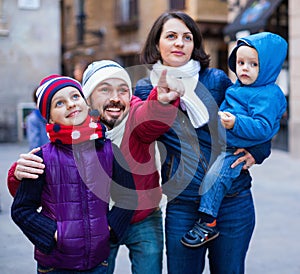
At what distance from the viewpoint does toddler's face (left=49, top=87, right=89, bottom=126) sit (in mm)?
2471

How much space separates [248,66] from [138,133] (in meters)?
0.64

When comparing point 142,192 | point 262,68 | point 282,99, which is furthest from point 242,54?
point 142,192

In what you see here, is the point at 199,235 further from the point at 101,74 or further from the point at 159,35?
the point at 159,35

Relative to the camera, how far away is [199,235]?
264 centimetres

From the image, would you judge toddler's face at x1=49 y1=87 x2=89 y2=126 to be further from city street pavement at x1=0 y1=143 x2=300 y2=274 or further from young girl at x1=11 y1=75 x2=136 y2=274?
city street pavement at x1=0 y1=143 x2=300 y2=274

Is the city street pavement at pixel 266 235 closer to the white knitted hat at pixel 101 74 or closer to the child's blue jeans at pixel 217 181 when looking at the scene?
the child's blue jeans at pixel 217 181

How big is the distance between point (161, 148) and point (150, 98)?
0.45 metres

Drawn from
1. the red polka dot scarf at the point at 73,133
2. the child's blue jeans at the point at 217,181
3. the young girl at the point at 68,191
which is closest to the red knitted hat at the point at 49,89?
the young girl at the point at 68,191

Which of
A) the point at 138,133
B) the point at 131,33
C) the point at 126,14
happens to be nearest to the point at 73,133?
the point at 138,133

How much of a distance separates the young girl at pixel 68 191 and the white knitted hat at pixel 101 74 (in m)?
0.14

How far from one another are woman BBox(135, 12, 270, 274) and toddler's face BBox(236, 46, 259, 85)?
14cm

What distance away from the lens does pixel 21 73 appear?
14000mm

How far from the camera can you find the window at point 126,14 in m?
20.5

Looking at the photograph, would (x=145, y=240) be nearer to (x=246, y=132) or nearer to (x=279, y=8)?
(x=246, y=132)
